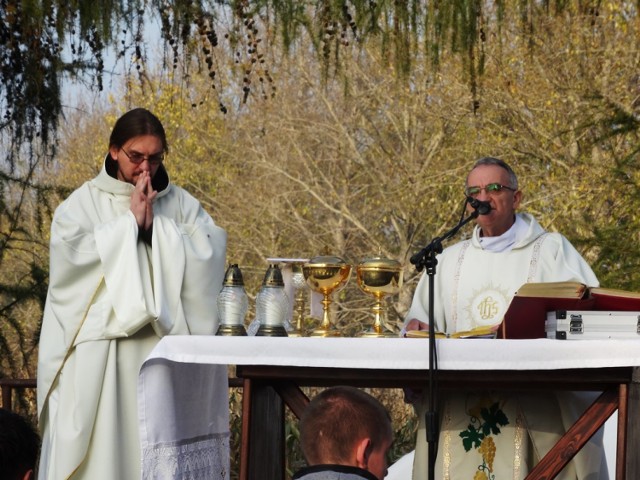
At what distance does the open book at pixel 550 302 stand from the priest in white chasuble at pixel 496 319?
60 cm

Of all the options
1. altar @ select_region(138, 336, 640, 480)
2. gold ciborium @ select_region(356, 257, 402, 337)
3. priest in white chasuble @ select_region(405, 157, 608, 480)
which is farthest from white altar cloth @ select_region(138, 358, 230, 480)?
priest in white chasuble @ select_region(405, 157, 608, 480)

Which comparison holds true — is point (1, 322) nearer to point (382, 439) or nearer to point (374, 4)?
point (374, 4)

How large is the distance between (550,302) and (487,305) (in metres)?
1.19

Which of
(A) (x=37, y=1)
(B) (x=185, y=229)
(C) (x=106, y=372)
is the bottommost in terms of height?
(C) (x=106, y=372)

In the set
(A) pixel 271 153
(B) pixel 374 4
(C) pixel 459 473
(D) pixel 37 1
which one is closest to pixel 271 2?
(B) pixel 374 4

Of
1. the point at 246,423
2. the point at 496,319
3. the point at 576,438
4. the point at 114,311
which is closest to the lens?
the point at 576,438

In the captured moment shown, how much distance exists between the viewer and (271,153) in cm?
2259

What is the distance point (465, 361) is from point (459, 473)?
1232 mm

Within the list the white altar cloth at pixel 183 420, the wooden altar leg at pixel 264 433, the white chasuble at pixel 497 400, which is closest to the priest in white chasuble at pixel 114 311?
the white altar cloth at pixel 183 420

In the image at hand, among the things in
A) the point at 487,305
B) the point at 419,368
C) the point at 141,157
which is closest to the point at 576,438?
the point at 419,368

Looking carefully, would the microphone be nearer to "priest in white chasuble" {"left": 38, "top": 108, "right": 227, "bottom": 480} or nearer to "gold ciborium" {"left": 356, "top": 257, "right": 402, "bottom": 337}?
"gold ciborium" {"left": 356, "top": 257, "right": 402, "bottom": 337}

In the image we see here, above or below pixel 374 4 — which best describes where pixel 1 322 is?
below

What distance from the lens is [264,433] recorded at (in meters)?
4.20

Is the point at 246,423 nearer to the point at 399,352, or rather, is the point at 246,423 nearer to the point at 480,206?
the point at 399,352
